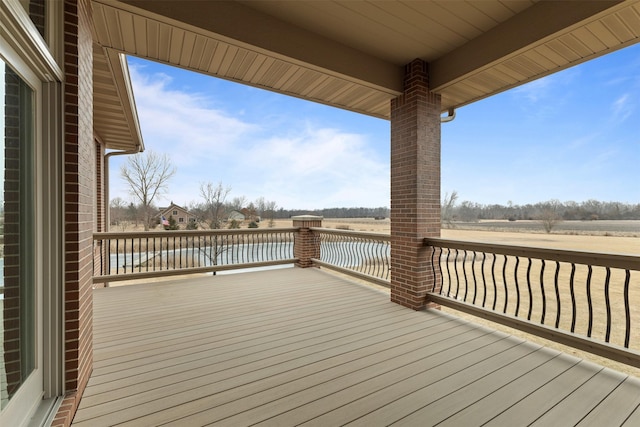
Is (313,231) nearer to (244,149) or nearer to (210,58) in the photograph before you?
(210,58)

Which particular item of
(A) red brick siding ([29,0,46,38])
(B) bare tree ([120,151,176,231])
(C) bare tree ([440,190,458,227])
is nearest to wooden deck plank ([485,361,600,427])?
(A) red brick siding ([29,0,46,38])

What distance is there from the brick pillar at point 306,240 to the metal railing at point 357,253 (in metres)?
0.14

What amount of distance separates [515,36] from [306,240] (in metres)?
4.72

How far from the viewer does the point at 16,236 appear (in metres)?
1.36

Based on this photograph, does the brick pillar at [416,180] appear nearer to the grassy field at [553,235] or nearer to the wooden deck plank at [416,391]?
the grassy field at [553,235]

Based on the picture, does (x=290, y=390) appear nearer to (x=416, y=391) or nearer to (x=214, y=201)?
(x=416, y=391)

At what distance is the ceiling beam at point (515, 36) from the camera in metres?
2.23

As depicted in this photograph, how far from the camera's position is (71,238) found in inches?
69.3

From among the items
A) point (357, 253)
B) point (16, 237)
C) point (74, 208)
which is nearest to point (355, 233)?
point (357, 253)

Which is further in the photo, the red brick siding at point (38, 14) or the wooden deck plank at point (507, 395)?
the wooden deck plank at point (507, 395)

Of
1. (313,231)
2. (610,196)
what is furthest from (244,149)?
(610,196)

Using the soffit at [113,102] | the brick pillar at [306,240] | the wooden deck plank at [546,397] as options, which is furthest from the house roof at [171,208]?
the wooden deck plank at [546,397]

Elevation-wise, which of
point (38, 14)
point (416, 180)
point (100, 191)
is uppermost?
point (38, 14)

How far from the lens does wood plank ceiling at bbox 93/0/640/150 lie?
2316mm
